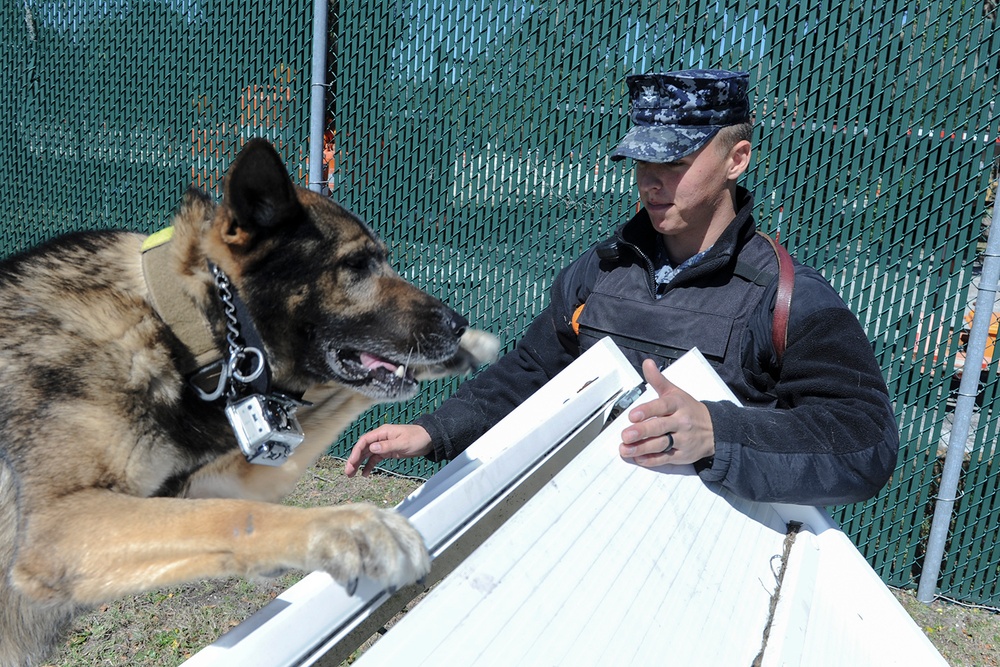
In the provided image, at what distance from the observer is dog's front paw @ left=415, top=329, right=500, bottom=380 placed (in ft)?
8.23

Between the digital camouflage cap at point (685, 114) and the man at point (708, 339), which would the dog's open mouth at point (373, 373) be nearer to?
the man at point (708, 339)

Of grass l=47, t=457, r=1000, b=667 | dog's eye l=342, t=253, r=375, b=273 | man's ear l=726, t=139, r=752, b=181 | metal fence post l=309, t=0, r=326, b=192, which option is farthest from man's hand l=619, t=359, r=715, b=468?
metal fence post l=309, t=0, r=326, b=192

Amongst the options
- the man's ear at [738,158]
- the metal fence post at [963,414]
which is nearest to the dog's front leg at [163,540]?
the man's ear at [738,158]

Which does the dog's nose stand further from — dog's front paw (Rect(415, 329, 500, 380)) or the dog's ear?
the dog's ear

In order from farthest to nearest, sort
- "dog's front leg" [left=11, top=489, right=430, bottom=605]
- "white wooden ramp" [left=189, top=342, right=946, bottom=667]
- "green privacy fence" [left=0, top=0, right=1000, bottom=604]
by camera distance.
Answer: "green privacy fence" [left=0, top=0, right=1000, bottom=604], "dog's front leg" [left=11, top=489, right=430, bottom=605], "white wooden ramp" [left=189, top=342, right=946, bottom=667]

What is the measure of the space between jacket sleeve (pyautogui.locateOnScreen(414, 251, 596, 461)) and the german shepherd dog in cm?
17

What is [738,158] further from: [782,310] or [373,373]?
[373,373]

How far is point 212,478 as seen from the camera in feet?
7.29

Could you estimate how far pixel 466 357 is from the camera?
2555mm

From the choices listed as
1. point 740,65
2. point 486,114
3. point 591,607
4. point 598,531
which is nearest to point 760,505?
point 598,531

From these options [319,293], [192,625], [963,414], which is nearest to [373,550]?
[319,293]

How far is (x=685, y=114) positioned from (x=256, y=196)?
1283 mm

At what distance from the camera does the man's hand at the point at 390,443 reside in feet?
7.99

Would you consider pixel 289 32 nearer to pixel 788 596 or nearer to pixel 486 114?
pixel 486 114
